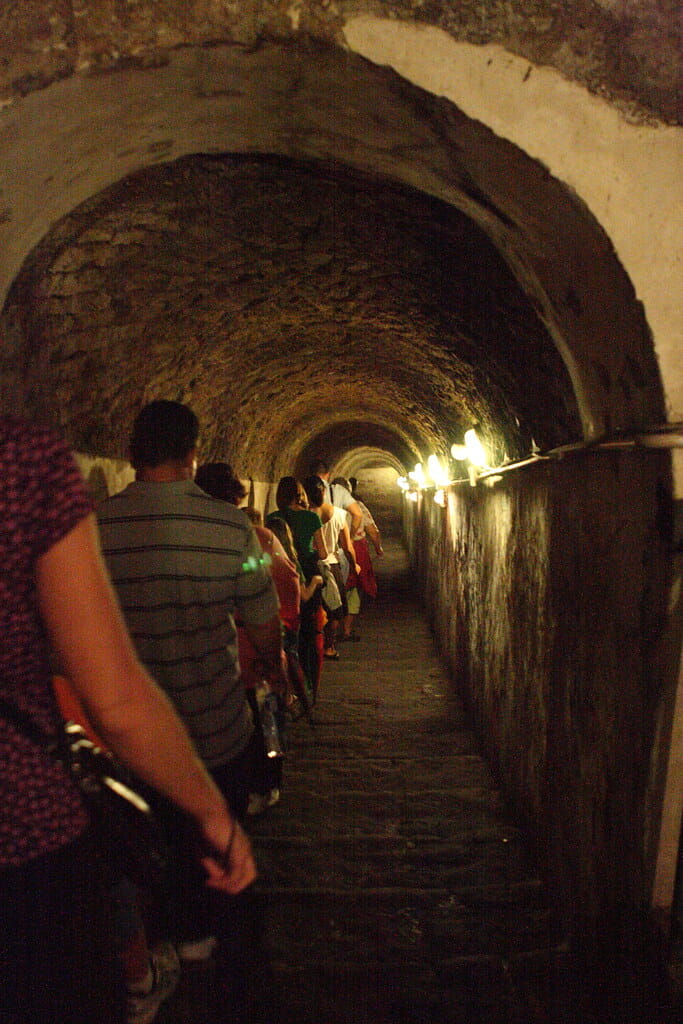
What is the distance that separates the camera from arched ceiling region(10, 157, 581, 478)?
9.80 feet

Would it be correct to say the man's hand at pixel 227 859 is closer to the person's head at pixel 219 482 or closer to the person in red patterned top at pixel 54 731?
the person in red patterned top at pixel 54 731

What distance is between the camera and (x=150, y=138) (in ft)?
8.26

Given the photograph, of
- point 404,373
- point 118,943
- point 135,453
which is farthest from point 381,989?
point 404,373

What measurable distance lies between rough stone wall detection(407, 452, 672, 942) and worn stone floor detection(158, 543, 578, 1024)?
238mm

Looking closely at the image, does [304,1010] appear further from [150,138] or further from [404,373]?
[404,373]

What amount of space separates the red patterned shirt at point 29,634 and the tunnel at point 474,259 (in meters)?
1.48

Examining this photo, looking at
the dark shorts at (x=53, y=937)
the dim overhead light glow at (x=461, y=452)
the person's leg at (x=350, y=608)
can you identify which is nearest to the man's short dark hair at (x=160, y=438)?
the dark shorts at (x=53, y=937)

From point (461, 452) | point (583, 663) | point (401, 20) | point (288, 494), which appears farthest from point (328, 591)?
point (401, 20)

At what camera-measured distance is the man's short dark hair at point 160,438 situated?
2361 millimetres

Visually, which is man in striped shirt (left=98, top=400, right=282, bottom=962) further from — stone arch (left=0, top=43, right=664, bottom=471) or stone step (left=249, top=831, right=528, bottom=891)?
stone step (left=249, top=831, right=528, bottom=891)

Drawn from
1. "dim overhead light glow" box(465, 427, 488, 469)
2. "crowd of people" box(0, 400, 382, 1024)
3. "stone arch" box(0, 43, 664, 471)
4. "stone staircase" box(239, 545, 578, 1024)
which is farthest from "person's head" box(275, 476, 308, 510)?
"crowd of people" box(0, 400, 382, 1024)

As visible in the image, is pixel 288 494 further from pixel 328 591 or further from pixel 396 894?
pixel 396 894

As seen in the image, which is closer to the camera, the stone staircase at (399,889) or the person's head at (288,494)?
the stone staircase at (399,889)

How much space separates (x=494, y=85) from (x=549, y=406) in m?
1.57
